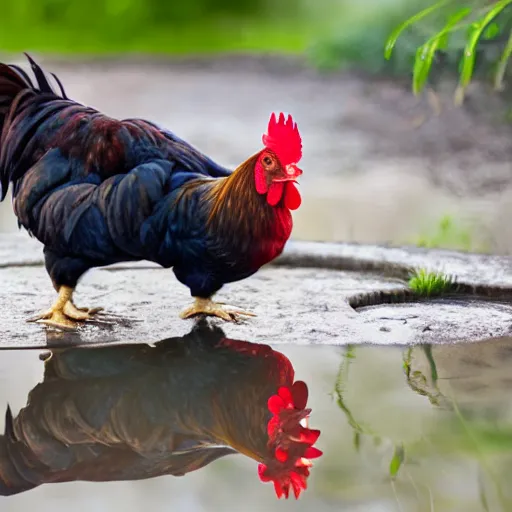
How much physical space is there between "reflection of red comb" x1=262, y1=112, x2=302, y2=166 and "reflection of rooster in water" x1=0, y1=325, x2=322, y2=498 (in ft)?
1.95

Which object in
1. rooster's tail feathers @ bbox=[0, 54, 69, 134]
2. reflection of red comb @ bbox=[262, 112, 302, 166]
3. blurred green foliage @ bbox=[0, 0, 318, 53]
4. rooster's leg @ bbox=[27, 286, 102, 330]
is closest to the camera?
reflection of red comb @ bbox=[262, 112, 302, 166]

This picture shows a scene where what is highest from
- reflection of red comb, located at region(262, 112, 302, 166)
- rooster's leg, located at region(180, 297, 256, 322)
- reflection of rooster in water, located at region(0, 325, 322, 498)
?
reflection of red comb, located at region(262, 112, 302, 166)

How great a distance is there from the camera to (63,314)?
346 cm

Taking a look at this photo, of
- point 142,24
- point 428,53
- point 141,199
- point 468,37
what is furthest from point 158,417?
point 142,24

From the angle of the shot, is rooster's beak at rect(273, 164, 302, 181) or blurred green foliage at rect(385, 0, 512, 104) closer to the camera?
rooster's beak at rect(273, 164, 302, 181)

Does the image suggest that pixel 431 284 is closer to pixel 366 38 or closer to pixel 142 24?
pixel 366 38

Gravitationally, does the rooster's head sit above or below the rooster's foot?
above

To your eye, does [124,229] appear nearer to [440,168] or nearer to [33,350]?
[33,350]

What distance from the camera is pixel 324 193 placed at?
716cm

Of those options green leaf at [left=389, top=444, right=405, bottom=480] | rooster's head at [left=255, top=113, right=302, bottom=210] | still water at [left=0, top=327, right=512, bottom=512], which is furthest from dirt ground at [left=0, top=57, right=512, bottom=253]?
green leaf at [left=389, top=444, right=405, bottom=480]

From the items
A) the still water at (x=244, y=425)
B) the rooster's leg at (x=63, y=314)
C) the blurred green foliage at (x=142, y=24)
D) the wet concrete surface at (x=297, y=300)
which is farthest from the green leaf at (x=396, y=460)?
the blurred green foliage at (x=142, y=24)

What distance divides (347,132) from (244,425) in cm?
607

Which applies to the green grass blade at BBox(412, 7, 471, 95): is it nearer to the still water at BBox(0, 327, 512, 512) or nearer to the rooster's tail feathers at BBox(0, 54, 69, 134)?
the still water at BBox(0, 327, 512, 512)

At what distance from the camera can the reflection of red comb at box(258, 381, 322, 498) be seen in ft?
7.20
